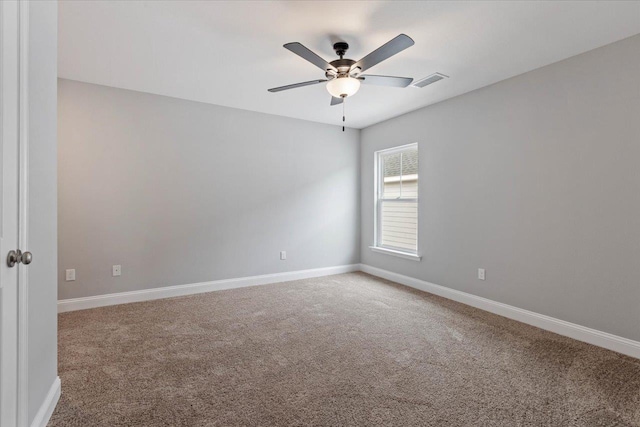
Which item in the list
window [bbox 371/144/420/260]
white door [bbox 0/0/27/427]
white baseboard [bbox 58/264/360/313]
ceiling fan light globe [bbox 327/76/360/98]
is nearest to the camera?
white door [bbox 0/0/27/427]

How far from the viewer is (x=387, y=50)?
7.18 ft

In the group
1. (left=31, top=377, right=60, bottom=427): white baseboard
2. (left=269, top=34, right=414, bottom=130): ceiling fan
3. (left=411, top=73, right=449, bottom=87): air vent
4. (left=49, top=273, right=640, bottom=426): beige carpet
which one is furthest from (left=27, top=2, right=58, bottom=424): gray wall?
(left=411, top=73, right=449, bottom=87): air vent

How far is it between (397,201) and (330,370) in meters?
3.17

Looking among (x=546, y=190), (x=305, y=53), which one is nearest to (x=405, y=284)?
(x=546, y=190)

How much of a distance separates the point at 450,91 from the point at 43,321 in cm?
417

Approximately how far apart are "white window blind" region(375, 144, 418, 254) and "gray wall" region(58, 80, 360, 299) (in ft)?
1.86

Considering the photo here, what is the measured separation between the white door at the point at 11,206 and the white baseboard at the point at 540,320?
3.80 metres

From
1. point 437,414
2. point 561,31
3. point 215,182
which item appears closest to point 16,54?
point 437,414

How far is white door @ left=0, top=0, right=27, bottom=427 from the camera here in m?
1.20

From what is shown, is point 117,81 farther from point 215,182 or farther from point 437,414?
point 437,414

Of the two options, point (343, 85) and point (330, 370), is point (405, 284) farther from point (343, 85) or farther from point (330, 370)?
point (343, 85)

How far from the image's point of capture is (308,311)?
11.3 ft

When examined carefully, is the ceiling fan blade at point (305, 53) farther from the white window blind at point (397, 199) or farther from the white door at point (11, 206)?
the white window blind at point (397, 199)

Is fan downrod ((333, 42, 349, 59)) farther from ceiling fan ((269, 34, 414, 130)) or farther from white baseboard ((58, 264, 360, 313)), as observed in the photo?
white baseboard ((58, 264, 360, 313))
